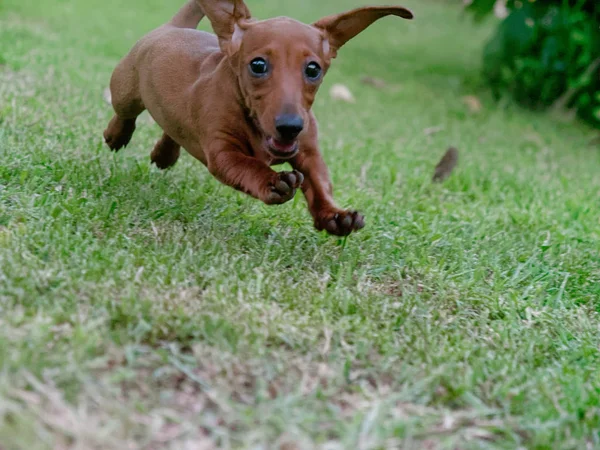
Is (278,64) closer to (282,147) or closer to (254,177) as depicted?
(282,147)

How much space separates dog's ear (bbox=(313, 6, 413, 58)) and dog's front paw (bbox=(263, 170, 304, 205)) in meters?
0.60

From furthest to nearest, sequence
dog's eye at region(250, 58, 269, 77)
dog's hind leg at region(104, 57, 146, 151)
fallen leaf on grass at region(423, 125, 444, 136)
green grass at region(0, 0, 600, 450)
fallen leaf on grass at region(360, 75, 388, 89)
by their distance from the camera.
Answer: fallen leaf on grass at region(360, 75, 388, 89) → fallen leaf on grass at region(423, 125, 444, 136) → dog's hind leg at region(104, 57, 146, 151) → dog's eye at region(250, 58, 269, 77) → green grass at region(0, 0, 600, 450)

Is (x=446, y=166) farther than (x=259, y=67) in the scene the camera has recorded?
Yes

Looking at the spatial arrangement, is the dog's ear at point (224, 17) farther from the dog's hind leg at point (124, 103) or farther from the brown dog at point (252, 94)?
the dog's hind leg at point (124, 103)

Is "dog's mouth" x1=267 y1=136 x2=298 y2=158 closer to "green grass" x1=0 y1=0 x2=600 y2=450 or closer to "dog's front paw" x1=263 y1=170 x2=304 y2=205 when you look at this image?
"dog's front paw" x1=263 y1=170 x2=304 y2=205

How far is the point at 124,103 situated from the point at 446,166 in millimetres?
2062

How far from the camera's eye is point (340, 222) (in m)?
2.76

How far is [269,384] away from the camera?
194cm

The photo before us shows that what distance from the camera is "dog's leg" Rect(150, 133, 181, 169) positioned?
3.67 metres

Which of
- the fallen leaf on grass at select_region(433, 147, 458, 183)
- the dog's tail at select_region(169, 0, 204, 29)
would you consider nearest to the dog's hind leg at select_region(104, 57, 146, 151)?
the dog's tail at select_region(169, 0, 204, 29)

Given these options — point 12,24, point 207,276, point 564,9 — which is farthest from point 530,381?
point 12,24

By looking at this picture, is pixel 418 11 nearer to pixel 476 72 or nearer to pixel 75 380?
pixel 476 72

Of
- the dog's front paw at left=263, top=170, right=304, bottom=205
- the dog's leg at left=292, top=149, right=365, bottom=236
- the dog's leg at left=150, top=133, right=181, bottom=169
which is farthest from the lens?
the dog's leg at left=150, top=133, right=181, bottom=169

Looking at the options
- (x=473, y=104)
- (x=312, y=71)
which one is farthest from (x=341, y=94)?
(x=312, y=71)
